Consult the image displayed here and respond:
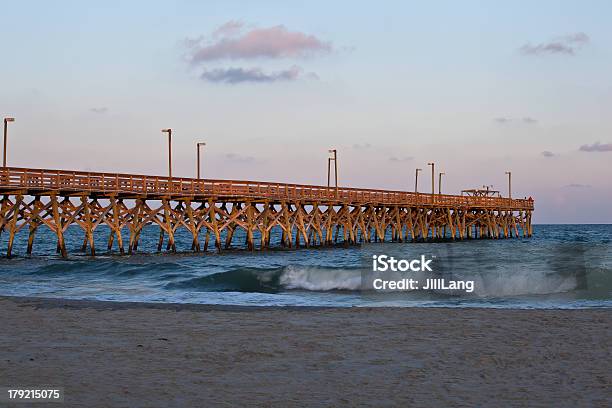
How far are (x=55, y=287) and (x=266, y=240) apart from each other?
2222cm

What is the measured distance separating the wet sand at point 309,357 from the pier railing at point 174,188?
17.3 m

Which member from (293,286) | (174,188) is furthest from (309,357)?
(174,188)

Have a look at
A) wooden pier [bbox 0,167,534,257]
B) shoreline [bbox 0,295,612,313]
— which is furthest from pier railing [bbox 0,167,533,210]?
shoreline [bbox 0,295,612,313]

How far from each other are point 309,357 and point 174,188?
2757 centimetres

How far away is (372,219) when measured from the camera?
52625 mm

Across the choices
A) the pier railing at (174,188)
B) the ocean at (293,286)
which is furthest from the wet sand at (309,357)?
the pier railing at (174,188)

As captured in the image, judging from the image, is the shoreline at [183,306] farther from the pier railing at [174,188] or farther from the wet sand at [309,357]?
the pier railing at [174,188]

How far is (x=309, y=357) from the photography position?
8836mm

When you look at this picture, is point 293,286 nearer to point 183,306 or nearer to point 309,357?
point 183,306

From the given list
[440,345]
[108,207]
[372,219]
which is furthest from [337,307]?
[372,219]

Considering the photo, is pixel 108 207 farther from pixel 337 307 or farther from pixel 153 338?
pixel 153 338

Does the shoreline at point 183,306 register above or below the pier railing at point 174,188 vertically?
below

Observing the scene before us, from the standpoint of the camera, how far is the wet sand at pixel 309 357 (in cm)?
691

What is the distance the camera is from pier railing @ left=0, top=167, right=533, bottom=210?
97.4 ft
